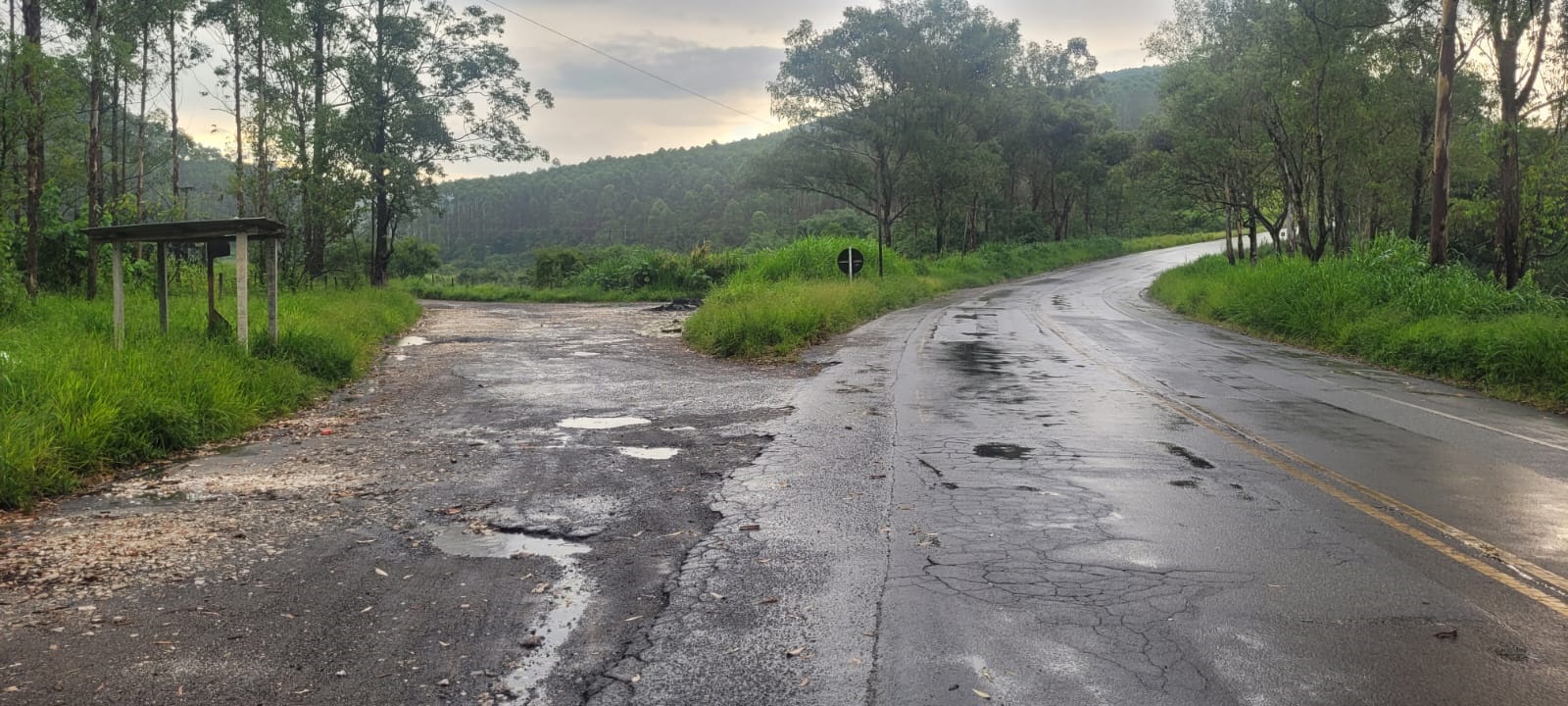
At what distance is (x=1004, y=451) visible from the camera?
8.11m

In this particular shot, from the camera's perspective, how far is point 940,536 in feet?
18.1

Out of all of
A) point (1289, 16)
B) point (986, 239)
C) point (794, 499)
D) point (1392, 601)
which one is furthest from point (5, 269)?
point (986, 239)

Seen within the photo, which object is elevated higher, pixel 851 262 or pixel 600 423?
pixel 851 262

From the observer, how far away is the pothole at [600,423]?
9.85 meters

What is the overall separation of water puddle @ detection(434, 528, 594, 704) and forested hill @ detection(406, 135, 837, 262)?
313ft

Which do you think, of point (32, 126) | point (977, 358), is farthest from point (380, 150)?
point (977, 358)

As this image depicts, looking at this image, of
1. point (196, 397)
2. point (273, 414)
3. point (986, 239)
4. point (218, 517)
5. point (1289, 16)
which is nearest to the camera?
point (218, 517)

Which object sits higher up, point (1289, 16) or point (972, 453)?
point (1289, 16)

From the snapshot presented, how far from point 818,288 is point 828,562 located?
20.8 meters

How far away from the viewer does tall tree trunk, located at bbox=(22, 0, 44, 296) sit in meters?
18.7

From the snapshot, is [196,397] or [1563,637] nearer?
[1563,637]

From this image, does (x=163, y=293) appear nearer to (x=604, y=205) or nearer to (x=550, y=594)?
(x=550, y=594)

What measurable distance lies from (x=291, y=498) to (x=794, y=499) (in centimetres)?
353

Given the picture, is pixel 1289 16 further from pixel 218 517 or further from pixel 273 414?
pixel 218 517
